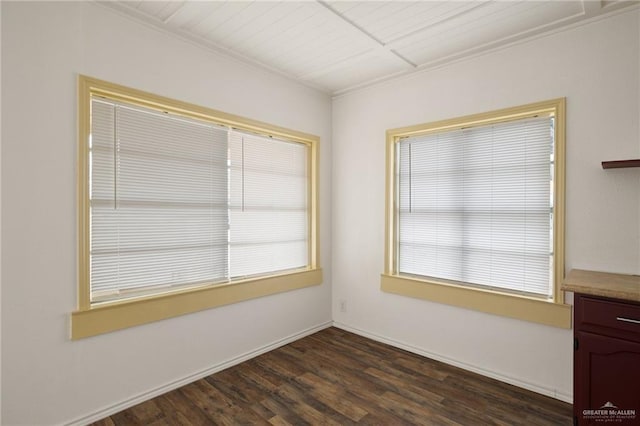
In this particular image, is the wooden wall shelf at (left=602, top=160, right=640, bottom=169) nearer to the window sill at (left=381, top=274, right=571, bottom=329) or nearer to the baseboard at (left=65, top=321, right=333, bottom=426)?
the window sill at (left=381, top=274, right=571, bottom=329)

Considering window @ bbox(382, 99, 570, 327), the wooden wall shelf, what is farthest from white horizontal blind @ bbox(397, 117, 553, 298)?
the wooden wall shelf

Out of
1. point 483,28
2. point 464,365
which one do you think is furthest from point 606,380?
point 483,28

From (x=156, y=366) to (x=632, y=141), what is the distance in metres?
3.72

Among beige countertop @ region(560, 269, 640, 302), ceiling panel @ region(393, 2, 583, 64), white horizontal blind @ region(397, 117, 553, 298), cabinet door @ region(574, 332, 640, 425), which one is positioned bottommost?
cabinet door @ region(574, 332, 640, 425)

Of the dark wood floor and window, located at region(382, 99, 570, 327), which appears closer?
the dark wood floor

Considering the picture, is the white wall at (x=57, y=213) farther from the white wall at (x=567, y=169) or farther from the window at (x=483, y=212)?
the window at (x=483, y=212)

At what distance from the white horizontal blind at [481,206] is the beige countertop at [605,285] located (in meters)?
0.45

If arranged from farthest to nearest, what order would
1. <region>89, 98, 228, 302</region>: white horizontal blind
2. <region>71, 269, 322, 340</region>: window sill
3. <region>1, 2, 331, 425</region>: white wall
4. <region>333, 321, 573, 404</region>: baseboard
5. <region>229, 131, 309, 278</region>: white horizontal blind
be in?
<region>229, 131, 309, 278</region>: white horizontal blind < <region>333, 321, 573, 404</region>: baseboard < <region>89, 98, 228, 302</region>: white horizontal blind < <region>71, 269, 322, 340</region>: window sill < <region>1, 2, 331, 425</region>: white wall

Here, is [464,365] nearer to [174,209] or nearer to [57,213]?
[174,209]

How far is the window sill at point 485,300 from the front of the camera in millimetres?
2455

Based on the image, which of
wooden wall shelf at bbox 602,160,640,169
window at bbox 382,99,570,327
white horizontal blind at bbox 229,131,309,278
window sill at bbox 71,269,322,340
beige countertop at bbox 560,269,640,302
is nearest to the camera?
beige countertop at bbox 560,269,640,302

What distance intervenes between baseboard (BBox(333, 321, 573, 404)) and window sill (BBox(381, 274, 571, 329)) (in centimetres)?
50

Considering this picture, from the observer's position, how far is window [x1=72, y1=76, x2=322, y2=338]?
7.35ft

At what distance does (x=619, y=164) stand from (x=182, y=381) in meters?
3.47
